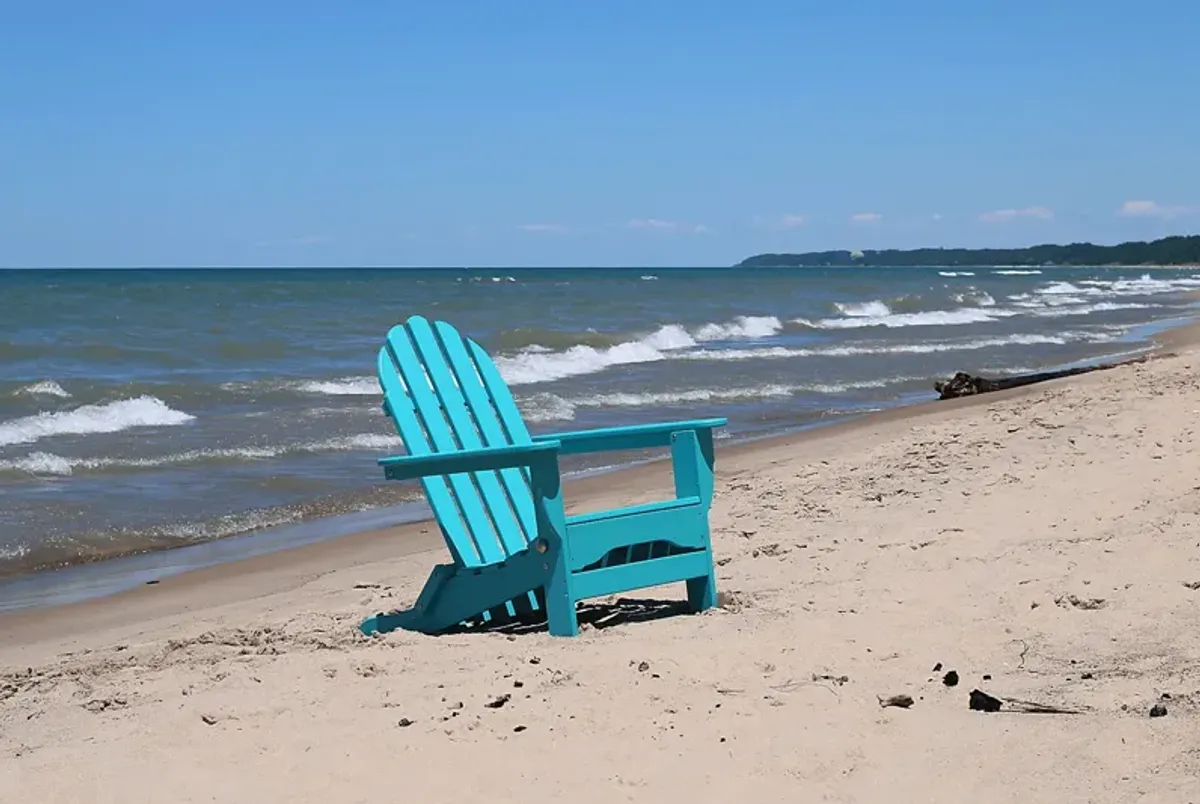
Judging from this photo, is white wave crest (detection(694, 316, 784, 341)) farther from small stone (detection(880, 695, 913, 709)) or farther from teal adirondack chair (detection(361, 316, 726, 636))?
small stone (detection(880, 695, 913, 709))

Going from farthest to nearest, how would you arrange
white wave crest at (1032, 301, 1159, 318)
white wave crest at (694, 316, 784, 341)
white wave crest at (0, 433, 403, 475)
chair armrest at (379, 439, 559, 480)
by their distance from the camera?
1. white wave crest at (1032, 301, 1159, 318)
2. white wave crest at (694, 316, 784, 341)
3. white wave crest at (0, 433, 403, 475)
4. chair armrest at (379, 439, 559, 480)

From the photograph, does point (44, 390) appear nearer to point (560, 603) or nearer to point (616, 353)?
point (616, 353)

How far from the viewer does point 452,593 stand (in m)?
4.50

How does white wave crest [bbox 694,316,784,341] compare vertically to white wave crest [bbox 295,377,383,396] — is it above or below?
above

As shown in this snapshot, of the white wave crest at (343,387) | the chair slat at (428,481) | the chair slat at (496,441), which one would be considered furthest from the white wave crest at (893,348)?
the chair slat at (428,481)

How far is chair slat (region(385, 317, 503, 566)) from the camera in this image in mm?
4617

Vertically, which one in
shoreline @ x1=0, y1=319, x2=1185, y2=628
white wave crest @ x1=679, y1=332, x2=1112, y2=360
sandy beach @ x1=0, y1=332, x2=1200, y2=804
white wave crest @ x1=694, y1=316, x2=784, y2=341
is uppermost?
white wave crest @ x1=694, y1=316, x2=784, y2=341

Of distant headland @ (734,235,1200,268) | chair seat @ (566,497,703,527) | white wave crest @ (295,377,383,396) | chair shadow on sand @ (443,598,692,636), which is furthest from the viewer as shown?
distant headland @ (734,235,1200,268)

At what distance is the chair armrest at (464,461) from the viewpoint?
415 centimetres

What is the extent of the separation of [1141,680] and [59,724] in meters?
2.80

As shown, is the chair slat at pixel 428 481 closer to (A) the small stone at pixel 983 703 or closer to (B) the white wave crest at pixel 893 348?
(A) the small stone at pixel 983 703

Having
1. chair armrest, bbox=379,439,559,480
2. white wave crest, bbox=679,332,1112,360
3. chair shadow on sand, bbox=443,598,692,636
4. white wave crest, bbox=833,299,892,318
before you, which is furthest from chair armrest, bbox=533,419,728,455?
white wave crest, bbox=833,299,892,318

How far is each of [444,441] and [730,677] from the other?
1.49 m

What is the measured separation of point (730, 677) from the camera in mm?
3613
